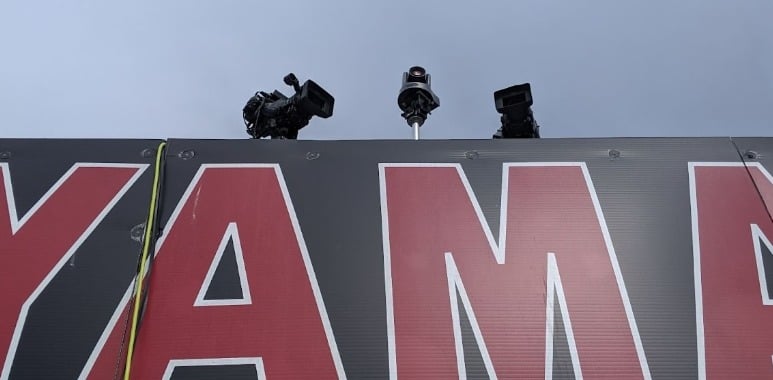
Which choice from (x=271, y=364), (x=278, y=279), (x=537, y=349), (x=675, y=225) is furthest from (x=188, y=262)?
(x=675, y=225)

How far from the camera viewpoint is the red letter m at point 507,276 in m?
2.25

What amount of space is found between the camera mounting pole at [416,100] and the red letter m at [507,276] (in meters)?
0.97

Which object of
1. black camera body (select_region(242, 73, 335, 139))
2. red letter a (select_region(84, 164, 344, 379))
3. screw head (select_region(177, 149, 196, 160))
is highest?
black camera body (select_region(242, 73, 335, 139))

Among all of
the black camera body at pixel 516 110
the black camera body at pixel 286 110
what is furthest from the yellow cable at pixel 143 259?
the black camera body at pixel 516 110

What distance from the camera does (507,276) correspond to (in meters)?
2.44

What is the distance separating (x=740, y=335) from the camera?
7.39 feet

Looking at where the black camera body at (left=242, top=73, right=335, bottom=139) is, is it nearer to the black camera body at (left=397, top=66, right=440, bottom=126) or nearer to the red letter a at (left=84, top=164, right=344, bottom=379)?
the black camera body at (left=397, top=66, right=440, bottom=126)

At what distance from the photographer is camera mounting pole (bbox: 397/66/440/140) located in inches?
144

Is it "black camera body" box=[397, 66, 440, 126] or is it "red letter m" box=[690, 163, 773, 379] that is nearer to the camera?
"red letter m" box=[690, 163, 773, 379]

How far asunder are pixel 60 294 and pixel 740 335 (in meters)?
2.48

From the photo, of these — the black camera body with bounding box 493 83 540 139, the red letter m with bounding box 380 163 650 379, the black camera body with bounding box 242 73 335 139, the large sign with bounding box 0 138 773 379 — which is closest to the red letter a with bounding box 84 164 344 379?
the large sign with bounding box 0 138 773 379

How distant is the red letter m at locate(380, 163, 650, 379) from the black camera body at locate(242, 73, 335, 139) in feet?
3.86

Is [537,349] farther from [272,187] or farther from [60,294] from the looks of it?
→ [60,294]

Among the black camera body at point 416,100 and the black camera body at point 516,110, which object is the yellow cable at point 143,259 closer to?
the black camera body at point 416,100
